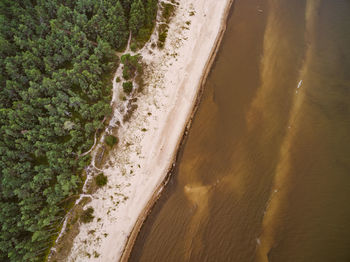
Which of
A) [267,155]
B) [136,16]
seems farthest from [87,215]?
[136,16]

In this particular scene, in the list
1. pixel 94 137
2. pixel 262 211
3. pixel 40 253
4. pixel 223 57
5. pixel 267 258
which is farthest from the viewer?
pixel 223 57

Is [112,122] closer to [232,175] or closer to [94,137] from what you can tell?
[94,137]

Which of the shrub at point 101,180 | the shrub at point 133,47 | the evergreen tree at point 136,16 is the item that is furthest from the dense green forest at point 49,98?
the shrub at point 101,180

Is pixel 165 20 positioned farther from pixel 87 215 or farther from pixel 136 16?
pixel 87 215

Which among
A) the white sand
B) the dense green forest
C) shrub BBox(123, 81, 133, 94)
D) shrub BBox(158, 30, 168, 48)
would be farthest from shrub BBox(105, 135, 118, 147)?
shrub BBox(158, 30, 168, 48)

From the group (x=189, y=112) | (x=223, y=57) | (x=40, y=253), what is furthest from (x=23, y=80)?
(x=223, y=57)

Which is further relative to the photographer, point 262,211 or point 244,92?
point 244,92
